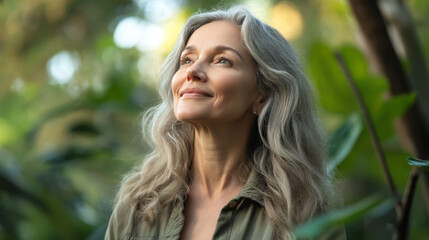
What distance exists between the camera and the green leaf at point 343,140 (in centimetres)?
207

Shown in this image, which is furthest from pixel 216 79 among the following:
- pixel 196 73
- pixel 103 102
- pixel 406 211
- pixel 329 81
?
pixel 103 102

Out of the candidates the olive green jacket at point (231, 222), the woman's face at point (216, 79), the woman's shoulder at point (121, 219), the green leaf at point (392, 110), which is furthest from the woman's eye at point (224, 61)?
the green leaf at point (392, 110)

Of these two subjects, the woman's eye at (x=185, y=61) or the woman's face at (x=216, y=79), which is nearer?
the woman's face at (x=216, y=79)

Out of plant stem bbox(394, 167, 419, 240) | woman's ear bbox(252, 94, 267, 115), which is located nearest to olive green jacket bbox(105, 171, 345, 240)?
woman's ear bbox(252, 94, 267, 115)

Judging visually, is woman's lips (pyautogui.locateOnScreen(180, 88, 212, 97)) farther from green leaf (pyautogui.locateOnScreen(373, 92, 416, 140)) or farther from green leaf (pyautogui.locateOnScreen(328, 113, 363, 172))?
green leaf (pyautogui.locateOnScreen(373, 92, 416, 140))

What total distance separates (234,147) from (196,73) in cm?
25

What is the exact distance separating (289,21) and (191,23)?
16.8 ft

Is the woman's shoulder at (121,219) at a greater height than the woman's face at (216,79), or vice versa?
the woman's face at (216,79)

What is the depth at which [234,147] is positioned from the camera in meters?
1.77

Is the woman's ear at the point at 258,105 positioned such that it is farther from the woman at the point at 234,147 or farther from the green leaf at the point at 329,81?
the green leaf at the point at 329,81

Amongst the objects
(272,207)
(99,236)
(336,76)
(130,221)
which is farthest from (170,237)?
(99,236)

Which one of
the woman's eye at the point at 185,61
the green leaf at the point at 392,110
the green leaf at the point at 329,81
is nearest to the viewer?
the woman's eye at the point at 185,61

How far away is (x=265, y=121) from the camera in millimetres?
1793

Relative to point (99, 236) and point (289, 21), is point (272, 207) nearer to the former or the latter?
point (99, 236)
